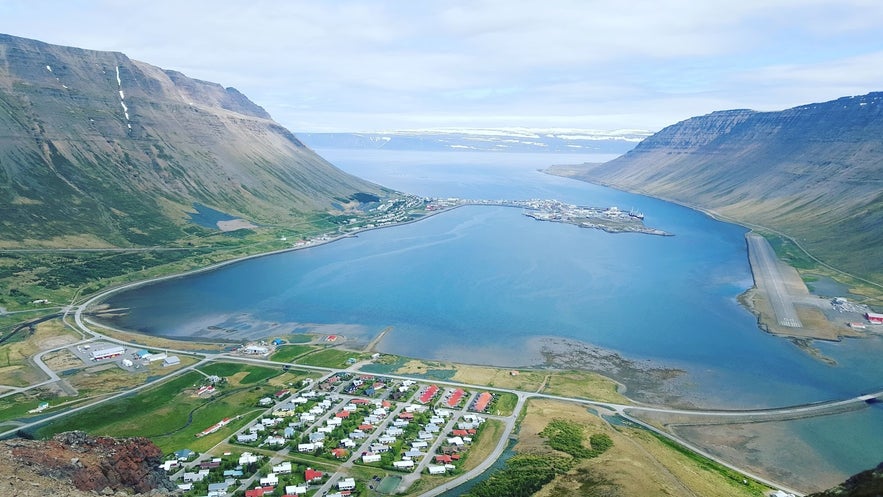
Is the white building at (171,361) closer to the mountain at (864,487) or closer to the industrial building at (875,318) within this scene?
the mountain at (864,487)

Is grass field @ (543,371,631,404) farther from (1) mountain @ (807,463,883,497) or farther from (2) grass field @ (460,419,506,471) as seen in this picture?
(1) mountain @ (807,463,883,497)

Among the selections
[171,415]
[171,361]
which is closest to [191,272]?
[171,361]

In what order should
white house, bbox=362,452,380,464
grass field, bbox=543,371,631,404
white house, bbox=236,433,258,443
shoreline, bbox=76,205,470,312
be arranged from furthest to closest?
shoreline, bbox=76,205,470,312
grass field, bbox=543,371,631,404
white house, bbox=236,433,258,443
white house, bbox=362,452,380,464

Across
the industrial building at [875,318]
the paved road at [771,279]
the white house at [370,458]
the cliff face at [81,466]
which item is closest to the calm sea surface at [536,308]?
the paved road at [771,279]

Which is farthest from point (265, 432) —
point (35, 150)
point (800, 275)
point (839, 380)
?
point (35, 150)

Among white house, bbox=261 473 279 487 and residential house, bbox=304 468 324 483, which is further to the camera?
residential house, bbox=304 468 324 483

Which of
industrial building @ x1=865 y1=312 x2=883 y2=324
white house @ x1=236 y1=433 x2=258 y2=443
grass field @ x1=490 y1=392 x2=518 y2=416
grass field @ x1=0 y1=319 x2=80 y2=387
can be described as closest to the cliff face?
white house @ x1=236 y1=433 x2=258 y2=443
